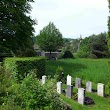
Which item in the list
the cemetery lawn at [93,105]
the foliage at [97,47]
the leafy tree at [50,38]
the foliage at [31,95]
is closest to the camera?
the foliage at [31,95]

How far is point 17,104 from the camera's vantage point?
337 inches

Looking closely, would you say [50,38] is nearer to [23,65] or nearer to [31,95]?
[23,65]

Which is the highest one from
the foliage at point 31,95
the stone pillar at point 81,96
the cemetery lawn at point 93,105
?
the foliage at point 31,95

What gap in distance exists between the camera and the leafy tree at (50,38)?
191 feet

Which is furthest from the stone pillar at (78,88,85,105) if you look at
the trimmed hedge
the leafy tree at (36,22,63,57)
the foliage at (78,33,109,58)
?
the leafy tree at (36,22,63,57)

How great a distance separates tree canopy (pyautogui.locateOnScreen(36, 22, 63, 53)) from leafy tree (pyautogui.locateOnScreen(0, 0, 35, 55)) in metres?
23.9

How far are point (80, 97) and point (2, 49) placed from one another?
19.8m

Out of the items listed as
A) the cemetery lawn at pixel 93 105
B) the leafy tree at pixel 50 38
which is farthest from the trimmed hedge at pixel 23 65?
the leafy tree at pixel 50 38

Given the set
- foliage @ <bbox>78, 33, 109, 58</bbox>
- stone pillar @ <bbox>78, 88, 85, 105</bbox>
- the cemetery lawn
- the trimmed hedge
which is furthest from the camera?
foliage @ <bbox>78, 33, 109, 58</bbox>

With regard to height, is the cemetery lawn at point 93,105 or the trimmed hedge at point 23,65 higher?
the trimmed hedge at point 23,65

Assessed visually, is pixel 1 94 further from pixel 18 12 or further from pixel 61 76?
pixel 18 12

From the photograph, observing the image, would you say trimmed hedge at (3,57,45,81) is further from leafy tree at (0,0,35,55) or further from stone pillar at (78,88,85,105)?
leafy tree at (0,0,35,55)

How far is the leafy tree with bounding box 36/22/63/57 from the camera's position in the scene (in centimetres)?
5831

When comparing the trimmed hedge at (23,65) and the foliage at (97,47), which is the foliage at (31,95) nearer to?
the trimmed hedge at (23,65)
